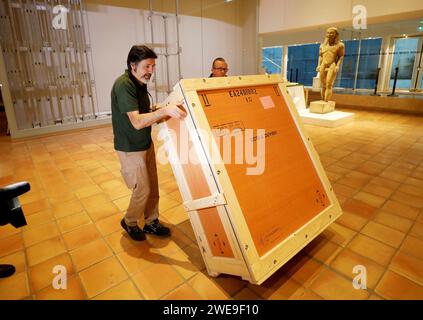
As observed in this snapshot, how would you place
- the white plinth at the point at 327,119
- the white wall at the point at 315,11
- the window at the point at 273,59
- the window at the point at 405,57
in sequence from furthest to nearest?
the window at the point at 273,59 < the window at the point at 405,57 < the white plinth at the point at 327,119 < the white wall at the point at 315,11

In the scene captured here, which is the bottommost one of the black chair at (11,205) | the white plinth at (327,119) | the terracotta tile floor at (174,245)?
the terracotta tile floor at (174,245)

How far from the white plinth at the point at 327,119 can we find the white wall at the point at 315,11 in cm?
244

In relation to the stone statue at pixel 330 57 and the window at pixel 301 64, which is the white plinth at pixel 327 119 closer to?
the stone statue at pixel 330 57

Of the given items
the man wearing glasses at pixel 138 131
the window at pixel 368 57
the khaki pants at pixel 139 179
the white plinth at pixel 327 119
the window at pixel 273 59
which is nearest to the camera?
the man wearing glasses at pixel 138 131

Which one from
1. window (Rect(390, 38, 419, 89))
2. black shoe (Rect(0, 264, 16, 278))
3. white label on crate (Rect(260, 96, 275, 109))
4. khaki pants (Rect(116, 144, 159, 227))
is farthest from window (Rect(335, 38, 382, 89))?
black shoe (Rect(0, 264, 16, 278))

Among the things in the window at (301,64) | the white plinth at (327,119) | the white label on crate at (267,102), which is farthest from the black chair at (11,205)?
the window at (301,64)

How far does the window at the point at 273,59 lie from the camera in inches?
505

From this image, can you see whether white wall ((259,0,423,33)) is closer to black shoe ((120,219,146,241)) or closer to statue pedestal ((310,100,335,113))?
statue pedestal ((310,100,335,113))

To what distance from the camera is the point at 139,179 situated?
2.02m

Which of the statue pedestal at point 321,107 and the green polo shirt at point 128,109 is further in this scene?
the statue pedestal at point 321,107

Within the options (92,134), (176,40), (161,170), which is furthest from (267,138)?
(176,40)

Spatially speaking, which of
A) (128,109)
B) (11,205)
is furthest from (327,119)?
(11,205)

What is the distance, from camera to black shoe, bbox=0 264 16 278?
6.15ft
